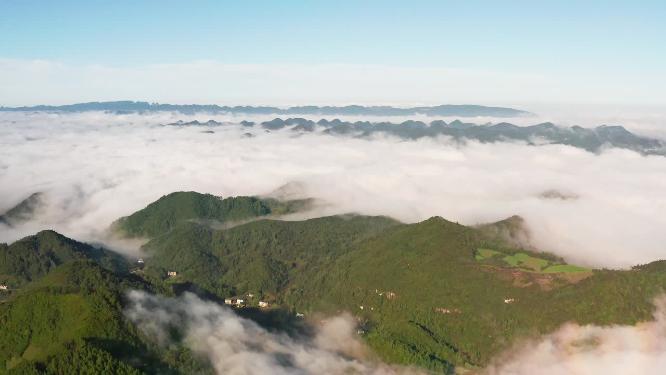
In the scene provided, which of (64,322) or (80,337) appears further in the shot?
(64,322)

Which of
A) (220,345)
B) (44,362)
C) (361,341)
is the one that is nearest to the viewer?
(44,362)

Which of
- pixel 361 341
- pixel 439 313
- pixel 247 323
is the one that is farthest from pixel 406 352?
pixel 247 323

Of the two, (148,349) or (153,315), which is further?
(153,315)

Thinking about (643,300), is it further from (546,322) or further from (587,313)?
(546,322)

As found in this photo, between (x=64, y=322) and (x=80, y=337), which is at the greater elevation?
(x=80, y=337)

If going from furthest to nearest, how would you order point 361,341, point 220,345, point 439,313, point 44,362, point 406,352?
point 439,313
point 361,341
point 406,352
point 220,345
point 44,362

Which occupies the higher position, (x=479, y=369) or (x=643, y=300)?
(x=643, y=300)

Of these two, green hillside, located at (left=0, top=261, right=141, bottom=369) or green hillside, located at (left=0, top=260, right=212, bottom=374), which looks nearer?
green hillside, located at (left=0, top=260, right=212, bottom=374)

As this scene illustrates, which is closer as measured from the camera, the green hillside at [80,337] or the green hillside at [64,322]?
the green hillside at [80,337]

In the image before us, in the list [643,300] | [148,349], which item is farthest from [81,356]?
[643,300]
